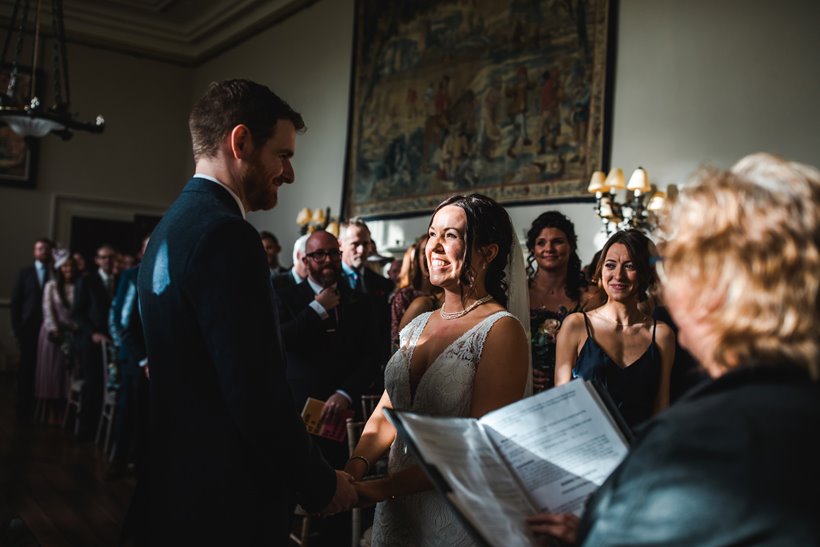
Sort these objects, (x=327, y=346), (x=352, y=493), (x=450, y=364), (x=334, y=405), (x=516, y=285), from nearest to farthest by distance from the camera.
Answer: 1. (x=352, y=493)
2. (x=450, y=364)
3. (x=516, y=285)
4. (x=334, y=405)
5. (x=327, y=346)

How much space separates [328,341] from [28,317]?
6.13m

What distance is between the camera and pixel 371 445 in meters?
2.03

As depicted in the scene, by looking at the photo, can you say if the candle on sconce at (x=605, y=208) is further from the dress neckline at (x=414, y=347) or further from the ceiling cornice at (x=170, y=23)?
the ceiling cornice at (x=170, y=23)

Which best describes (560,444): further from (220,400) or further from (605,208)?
(605,208)

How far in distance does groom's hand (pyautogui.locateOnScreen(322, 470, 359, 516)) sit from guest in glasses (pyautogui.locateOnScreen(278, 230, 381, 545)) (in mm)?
1914

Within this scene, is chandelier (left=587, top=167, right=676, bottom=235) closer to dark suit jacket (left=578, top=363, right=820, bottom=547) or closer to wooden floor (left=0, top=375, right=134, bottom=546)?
wooden floor (left=0, top=375, right=134, bottom=546)

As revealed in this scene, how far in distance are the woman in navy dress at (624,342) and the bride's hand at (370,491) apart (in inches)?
55.4

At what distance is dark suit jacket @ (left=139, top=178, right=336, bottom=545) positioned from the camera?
5.20 ft

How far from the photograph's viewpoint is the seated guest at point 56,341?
26.2 ft

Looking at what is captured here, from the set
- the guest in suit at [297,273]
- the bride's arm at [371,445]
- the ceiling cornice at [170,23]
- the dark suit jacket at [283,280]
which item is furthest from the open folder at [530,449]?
the ceiling cornice at [170,23]

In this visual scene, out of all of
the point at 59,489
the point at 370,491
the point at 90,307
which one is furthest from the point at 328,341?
the point at 90,307

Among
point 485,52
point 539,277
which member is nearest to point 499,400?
point 539,277

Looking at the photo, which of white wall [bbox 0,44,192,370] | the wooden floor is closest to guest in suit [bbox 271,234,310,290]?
the wooden floor

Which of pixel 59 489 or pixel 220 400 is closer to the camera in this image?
pixel 220 400
